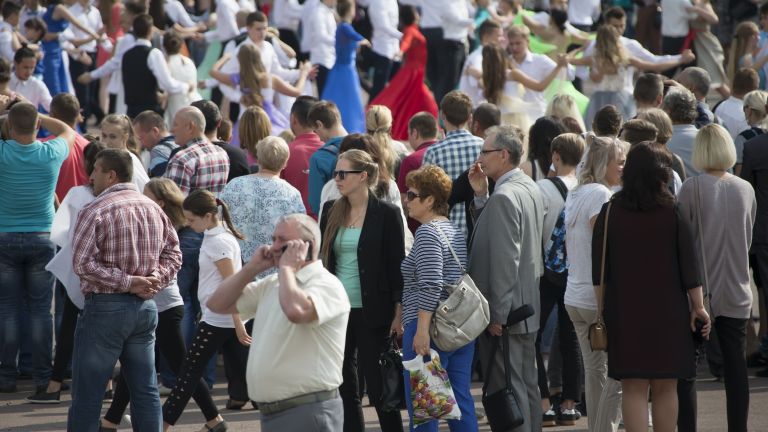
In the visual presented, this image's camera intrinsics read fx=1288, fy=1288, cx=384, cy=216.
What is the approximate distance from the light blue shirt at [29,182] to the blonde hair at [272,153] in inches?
56.0

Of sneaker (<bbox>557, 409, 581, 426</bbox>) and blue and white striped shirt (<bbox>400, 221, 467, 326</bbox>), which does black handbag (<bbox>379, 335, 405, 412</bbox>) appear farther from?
sneaker (<bbox>557, 409, 581, 426</bbox>)

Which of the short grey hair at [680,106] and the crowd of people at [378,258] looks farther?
the short grey hair at [680,106]

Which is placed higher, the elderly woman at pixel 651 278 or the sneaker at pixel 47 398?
the elderly woman at pixel 651 278

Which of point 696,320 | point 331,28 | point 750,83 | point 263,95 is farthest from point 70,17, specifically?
point 696,320

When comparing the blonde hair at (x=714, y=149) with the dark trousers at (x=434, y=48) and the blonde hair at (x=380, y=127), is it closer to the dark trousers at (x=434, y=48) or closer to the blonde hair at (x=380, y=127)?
the blonde hair at (x=380, y=127)

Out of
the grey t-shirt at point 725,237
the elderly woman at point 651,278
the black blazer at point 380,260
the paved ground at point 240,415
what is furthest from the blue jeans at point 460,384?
the grey t-shirt at point 725,237

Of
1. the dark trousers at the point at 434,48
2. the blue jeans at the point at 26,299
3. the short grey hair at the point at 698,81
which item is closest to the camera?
the blue jeans at the point at 26,299

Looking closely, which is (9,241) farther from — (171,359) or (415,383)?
(415,383)

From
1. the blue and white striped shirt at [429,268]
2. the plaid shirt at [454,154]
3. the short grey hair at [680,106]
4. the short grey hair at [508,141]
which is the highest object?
the short grey hair at [680,106]

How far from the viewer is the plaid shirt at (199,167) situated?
9.02 meters

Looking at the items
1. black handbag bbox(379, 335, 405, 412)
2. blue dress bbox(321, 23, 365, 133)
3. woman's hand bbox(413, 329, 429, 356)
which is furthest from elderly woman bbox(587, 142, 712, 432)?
blue dress bbox(321, 23, 365, 133)

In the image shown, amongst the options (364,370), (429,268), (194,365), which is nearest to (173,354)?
(194,365)

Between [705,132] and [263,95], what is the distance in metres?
5.94

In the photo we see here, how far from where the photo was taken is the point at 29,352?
951 centimetres
